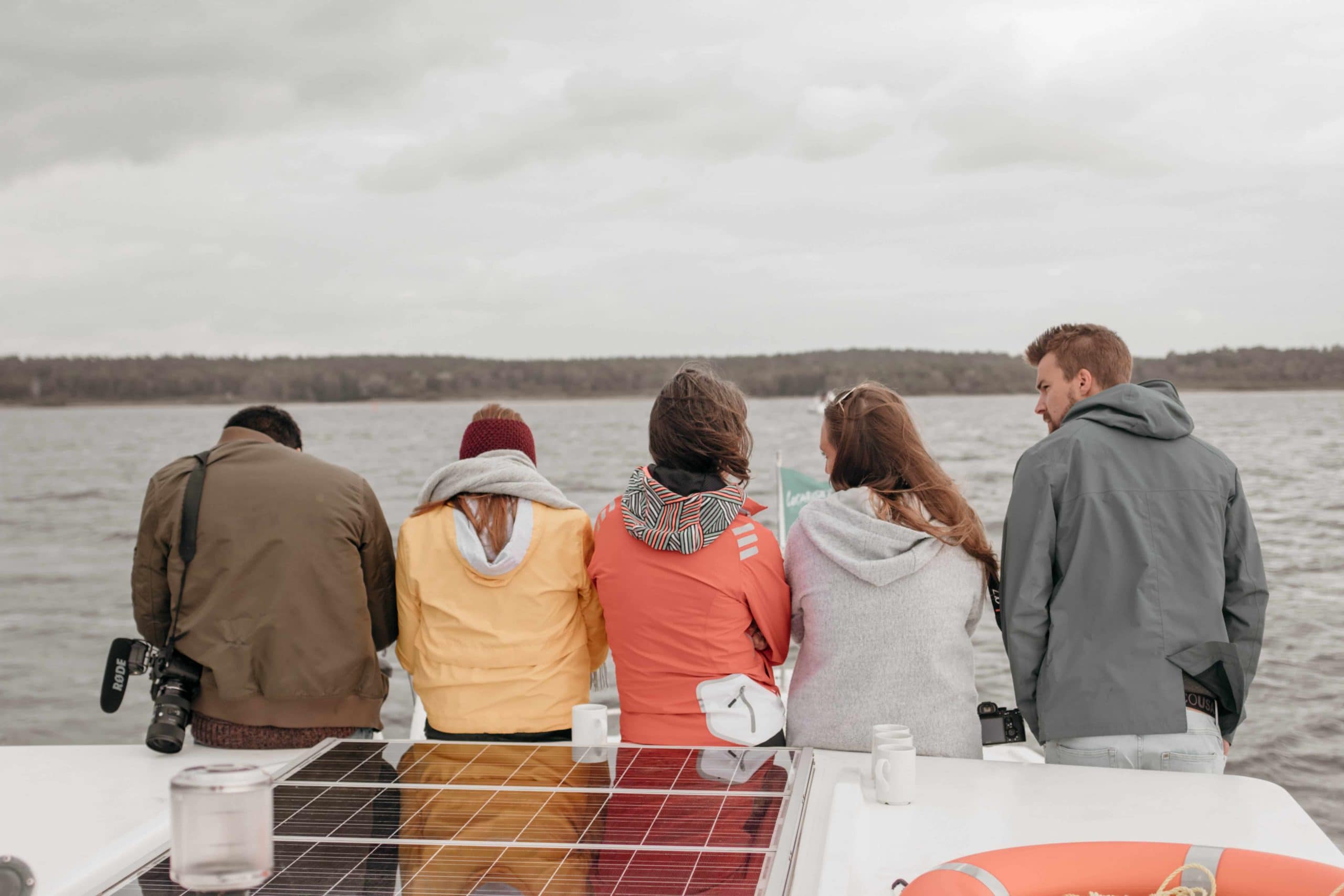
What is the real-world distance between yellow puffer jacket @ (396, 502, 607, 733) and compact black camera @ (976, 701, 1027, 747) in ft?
3.19

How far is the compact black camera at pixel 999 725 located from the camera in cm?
252

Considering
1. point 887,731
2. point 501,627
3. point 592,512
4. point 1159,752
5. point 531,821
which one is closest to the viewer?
point 531,821

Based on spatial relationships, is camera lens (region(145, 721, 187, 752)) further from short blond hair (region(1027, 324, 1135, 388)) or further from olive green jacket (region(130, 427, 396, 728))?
short blond hair (region(1027, 324, 1135, 388))

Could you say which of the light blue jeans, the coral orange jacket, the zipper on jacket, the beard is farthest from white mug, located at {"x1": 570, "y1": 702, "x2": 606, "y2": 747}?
the beard

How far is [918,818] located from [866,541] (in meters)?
0.65

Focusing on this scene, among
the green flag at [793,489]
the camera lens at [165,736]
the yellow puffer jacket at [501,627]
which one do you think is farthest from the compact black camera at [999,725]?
the green flag at [793,489]

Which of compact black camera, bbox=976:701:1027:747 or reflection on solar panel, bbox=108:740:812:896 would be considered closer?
reflection on solar panel, bbox=108:740:812:896

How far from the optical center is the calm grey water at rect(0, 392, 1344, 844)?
8.27 metres

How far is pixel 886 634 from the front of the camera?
2.42 meters

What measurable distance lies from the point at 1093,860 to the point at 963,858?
0.19m

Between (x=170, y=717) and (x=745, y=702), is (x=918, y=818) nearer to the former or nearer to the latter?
(x=745, y=702)

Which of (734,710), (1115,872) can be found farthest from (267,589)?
(1115,872)

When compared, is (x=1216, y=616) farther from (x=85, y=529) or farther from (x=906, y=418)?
(x=85, y=529)

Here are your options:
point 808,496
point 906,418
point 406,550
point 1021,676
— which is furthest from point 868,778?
point 808,496
